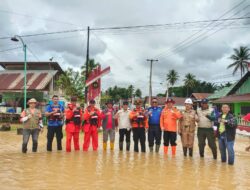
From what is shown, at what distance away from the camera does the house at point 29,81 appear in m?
32.2

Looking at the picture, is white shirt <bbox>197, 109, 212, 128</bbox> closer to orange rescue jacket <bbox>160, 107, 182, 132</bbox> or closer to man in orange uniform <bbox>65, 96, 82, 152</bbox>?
orange rescue jacket <bbox>160, 107, 182, 132</bbox>

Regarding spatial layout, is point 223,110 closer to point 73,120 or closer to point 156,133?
point 156,133

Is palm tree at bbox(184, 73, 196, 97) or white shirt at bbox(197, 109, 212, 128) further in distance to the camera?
palm tree at bbox(184, 73, 196, 97)

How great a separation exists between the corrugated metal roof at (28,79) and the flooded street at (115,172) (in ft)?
74.5

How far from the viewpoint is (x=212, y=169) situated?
26.8 ft

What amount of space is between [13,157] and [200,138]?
5412 millimetres

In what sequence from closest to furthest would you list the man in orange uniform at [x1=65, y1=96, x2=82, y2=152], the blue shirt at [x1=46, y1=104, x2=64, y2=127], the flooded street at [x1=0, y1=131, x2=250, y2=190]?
the flooded street at [x1=0, y1=131, x2=250, y2=190] < the blue shirt at [x1=46, y1=104, x2=64, y2=127] < the man in orange uniform at [x1=65, y1=96, x2=82, y2=152]

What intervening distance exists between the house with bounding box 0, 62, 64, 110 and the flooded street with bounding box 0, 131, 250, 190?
22951 millimetres

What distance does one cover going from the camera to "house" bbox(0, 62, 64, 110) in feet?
105

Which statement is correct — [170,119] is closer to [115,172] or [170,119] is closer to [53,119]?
[115,172]

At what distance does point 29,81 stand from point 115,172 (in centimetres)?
2743

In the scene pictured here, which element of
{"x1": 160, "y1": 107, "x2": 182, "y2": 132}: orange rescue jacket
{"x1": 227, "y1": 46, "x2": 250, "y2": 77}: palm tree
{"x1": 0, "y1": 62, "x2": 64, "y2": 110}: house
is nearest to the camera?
{"x1": 160, "y1": 107, "x2": 182, "y2": 132}: orange rescue jacket

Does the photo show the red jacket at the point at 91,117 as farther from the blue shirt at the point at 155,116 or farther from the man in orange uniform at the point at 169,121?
the man in orange uniform at the point at 169,121

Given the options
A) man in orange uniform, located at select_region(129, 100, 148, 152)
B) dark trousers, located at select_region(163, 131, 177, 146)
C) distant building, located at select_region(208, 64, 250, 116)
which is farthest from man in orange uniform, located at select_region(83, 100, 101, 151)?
distant building, located at select_region(208, 64, 250, 116)
